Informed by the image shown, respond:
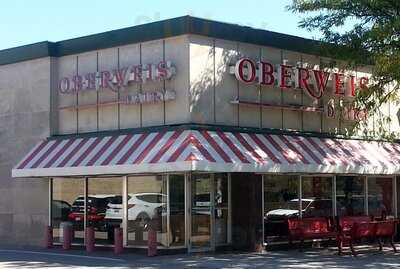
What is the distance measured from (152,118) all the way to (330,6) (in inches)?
241

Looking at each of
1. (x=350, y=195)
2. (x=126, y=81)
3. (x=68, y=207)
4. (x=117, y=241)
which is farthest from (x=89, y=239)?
(x=350, y=195)

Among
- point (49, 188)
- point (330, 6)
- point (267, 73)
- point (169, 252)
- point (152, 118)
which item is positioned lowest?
point (169, 252)

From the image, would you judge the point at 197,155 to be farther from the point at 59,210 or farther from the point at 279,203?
the point at 59,210

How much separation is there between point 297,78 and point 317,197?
12.7 feet

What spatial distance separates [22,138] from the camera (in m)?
23.9

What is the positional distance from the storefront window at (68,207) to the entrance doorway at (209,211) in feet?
12.9

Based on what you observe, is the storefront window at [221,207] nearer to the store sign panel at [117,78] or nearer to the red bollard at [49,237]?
the store sign panel at [117,78]

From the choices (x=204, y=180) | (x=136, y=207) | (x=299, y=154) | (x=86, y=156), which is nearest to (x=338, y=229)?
(x=299, y=154)

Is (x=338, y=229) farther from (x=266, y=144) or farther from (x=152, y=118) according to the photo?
(x=152, y=118)

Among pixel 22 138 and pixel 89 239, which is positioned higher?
pixel 22 138

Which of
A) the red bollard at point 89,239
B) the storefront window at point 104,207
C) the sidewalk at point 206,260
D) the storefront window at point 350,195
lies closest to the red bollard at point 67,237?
the storefront window at point 104,207

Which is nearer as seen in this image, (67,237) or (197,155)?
(197,155)

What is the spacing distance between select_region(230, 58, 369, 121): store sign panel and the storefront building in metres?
0.04

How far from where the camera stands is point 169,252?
19.5 m
